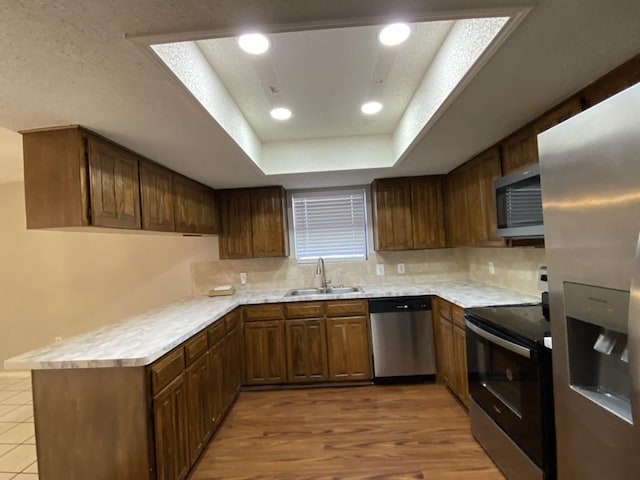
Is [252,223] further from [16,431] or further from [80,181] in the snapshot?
[16,431]

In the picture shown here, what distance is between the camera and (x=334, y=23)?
1.14 meters

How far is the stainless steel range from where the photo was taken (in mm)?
1601

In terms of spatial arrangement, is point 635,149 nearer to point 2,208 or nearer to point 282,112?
point 282,112

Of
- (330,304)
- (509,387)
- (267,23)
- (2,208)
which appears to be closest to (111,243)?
(2,208)

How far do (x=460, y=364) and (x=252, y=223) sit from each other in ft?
8.26

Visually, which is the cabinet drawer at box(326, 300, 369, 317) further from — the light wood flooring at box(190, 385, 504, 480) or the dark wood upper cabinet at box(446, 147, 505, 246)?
the dark wood upper cabinet at box(446, 147, 505, 246)

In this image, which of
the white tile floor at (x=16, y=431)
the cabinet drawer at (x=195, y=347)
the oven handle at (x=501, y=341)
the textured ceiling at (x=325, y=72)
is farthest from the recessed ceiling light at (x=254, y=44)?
the white tile floor at (x=16, y=431)

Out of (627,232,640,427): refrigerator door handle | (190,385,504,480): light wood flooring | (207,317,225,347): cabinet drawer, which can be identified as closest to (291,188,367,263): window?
(207,317,225,347): cabinet drawer

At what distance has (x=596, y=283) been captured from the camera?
1.11 metres

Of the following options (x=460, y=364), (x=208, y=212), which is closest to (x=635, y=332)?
(x=460, y=364)

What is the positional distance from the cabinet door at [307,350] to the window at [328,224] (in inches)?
38.1

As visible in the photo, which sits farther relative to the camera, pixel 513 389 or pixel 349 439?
pixel 349 439

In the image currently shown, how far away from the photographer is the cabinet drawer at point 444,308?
298 cm

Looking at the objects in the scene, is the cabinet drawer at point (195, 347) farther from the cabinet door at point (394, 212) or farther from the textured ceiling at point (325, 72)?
the cabinet door at point (394, 212)
